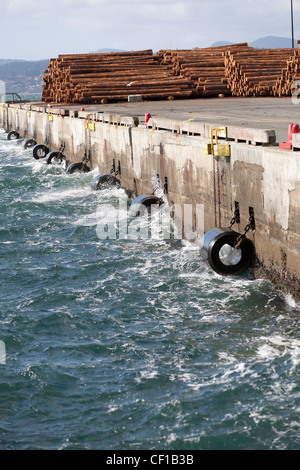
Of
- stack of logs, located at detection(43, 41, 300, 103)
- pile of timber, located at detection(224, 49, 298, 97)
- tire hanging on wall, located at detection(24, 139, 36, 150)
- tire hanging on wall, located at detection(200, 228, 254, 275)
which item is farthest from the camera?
tire hanging on wall, located at detection(24, 139, 36, 150)

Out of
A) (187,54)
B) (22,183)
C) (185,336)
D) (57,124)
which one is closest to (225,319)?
(185,336)

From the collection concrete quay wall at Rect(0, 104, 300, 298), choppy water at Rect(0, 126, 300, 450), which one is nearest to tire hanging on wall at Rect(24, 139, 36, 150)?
concrete quay wall at Rect(0, 104, 300, 298)

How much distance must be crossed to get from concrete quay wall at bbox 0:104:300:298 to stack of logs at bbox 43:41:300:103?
48.2ft

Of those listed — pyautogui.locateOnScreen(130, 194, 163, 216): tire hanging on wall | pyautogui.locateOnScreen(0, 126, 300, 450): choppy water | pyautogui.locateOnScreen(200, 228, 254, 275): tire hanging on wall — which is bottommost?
pyautogui.locateOnScreen(0, 126, 300, 450): choppy water

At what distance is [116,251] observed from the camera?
59.1ft

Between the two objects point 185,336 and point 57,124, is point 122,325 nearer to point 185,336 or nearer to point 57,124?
point 185,336

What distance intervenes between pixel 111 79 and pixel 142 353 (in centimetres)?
3440

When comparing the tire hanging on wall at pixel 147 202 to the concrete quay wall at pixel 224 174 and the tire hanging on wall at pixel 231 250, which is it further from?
the tire hanging on wall at pixel 231 250

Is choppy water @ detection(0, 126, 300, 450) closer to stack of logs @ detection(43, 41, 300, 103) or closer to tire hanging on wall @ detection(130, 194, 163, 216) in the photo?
tire hanging on wall @ detection(130, 194, 163, 216)

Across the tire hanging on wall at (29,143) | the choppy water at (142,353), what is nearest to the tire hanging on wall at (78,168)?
the choppy water at (142,353)

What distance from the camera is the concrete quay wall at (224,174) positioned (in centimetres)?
1293

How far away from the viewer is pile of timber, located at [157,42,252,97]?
140 ft

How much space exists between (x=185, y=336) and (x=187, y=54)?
124 ft

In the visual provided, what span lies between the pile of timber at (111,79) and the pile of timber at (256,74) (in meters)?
2.64
